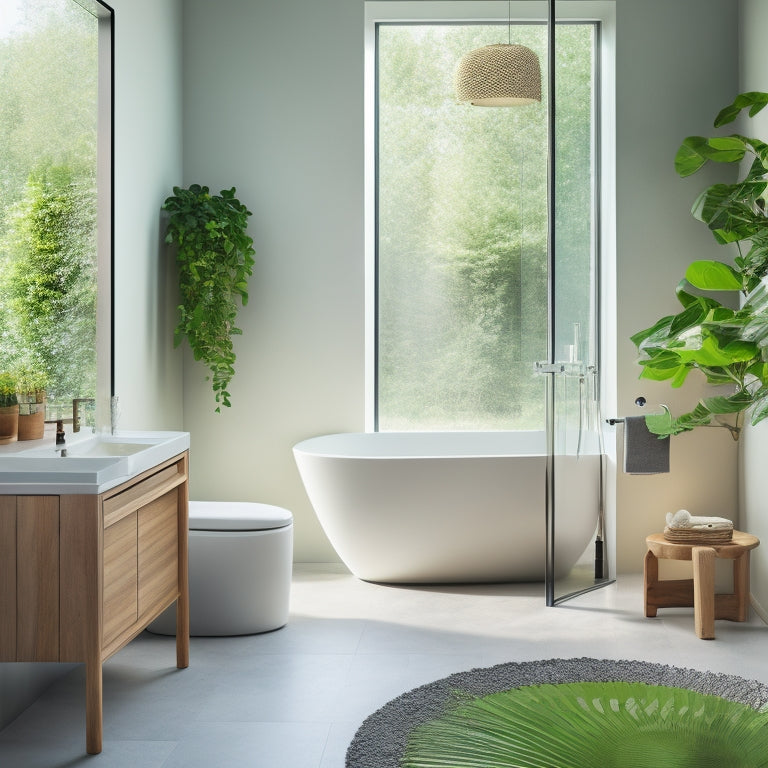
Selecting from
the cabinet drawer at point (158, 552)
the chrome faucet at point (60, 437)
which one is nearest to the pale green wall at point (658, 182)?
the cabinet drawer at point (158, 552)

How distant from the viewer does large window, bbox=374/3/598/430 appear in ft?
16.9

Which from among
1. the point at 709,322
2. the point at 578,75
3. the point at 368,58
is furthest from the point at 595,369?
the point at 368,58

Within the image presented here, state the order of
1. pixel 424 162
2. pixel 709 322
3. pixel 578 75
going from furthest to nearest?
pixel 424 162
pixel 578 75
pixel 709 322

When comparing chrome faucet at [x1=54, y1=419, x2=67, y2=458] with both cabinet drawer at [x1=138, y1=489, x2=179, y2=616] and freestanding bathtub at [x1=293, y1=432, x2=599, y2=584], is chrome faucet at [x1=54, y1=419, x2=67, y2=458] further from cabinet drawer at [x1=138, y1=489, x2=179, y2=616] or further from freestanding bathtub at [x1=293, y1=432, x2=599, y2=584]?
freestanding bathtub at [x1=293, y1=432, x2=599, y2=584]

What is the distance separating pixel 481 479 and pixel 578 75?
79.0 inches

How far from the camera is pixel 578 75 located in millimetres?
4484

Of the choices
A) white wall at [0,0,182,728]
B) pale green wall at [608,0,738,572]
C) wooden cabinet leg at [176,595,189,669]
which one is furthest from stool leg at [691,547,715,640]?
white wall at [0,0,182,728]

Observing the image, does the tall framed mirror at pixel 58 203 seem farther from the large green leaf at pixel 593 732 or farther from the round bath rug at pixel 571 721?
the large green leaf at pixel 593 732

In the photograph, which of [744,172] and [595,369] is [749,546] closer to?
[595,369]

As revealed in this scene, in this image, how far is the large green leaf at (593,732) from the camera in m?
2.05

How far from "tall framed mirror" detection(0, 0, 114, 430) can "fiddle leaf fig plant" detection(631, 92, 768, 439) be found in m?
2.30

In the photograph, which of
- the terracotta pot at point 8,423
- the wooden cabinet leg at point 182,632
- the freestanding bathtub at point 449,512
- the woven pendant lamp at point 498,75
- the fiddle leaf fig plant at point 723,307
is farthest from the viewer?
the woven pendant lamp at point 498,75

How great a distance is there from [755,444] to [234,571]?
2.40m

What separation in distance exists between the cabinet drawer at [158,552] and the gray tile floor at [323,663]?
34 cm
